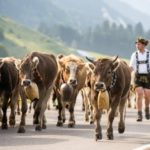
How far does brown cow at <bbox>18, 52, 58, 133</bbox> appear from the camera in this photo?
15305 millimetres

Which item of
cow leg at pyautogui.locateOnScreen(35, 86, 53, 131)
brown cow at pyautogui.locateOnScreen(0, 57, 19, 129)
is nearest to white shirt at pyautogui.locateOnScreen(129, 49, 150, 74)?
cow leg at pyautogui.locateOnScreen(35, 86, 53, 131)

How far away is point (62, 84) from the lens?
1823 centimetres

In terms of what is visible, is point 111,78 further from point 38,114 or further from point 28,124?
point 28,124

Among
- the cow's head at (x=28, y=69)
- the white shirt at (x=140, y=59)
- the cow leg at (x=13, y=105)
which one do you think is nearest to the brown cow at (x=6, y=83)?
the cow leg at (x=13, y=105)

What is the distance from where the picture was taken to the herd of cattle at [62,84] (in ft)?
43.4

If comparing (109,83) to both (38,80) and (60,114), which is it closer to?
(38,80)

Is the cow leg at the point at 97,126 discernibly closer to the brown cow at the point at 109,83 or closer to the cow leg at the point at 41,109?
the brown cow at the point at 109,83

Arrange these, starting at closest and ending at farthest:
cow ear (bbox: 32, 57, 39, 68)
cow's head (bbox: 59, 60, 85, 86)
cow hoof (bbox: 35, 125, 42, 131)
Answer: cow ear (bbox: 32, 57, 39, 68) < cow hoof (bbox: 35, 125, 42, 131) < cow's head (bbox: 59, 60, 85, 86)

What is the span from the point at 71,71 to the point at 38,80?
2.30 m

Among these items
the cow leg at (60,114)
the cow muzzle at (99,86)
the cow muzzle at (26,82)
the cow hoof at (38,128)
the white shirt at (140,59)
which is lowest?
the cow hoof at (38,128)

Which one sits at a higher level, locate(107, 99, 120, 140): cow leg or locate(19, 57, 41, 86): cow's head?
locate(19, 57, 41, 86): cow's head

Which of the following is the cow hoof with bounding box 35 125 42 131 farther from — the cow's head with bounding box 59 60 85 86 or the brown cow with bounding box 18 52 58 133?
the cow's head with bounding box 59 60 85 86

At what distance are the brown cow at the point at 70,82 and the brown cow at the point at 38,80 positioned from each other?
0.66 meters

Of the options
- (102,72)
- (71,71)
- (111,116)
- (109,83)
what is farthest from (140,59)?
(102,72)
